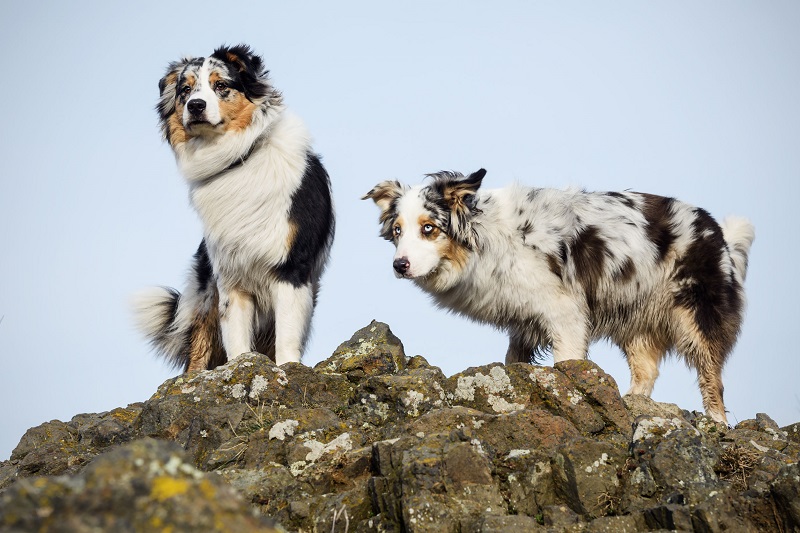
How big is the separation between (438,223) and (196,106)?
9.06 ft

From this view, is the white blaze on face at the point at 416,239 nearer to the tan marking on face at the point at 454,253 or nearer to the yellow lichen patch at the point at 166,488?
the tan marking on face at the point at 454,253

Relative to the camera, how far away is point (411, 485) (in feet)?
16.2

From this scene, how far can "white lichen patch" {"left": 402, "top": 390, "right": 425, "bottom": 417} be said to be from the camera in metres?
6.90

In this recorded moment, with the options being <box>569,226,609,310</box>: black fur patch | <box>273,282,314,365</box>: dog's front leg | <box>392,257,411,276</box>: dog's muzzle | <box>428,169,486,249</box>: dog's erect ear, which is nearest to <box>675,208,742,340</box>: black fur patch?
<box>569,226,609,310</box>: black fur patch

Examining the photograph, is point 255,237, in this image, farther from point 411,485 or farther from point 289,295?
point 411,485

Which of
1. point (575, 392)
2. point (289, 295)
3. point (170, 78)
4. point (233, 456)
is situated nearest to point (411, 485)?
point (233, 456)

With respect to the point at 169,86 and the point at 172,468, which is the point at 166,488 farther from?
the point at 169,86

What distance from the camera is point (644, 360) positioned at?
9.73m

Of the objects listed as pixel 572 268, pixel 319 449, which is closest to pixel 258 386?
pixel 319 449

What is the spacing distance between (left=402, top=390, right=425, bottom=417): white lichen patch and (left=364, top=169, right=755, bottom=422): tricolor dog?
194 centimetres

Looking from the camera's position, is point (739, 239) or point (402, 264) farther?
point (739, 239)

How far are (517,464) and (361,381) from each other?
2.61 m

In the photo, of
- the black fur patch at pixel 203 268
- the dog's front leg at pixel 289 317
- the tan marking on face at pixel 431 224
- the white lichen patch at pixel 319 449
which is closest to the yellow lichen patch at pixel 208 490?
the white lichen patch at pixel 319 449

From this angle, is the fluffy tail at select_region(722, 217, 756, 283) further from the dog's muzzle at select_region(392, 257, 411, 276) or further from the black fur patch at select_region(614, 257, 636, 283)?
the dog's muzzle at select_region(392, 257, 411, 276)
